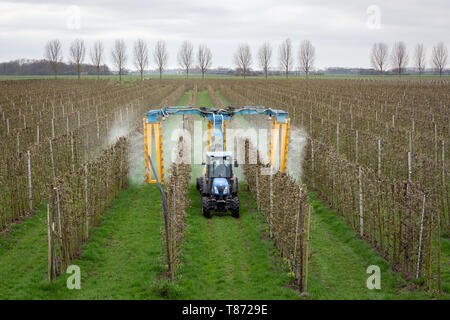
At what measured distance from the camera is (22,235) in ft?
41.8

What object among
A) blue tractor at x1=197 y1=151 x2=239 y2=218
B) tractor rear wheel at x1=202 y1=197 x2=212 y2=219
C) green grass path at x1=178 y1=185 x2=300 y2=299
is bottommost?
green grass path at x1=178 y1=185 x2=300 y2=299

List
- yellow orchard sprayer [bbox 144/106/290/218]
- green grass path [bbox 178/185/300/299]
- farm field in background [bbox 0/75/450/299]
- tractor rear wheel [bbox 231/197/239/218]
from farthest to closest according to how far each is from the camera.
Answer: yellow orchard sprayer [bbox 144/106/290/218] < tractor rear wheel [bbox 231/197/239/218] < farm field in background [bbox 0/75/450/299] < green grass path [bbox 178/185/300/299]

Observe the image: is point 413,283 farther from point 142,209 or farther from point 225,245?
point 142,209

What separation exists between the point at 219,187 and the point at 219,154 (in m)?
1.26

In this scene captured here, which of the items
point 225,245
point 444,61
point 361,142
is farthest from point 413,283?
point 444,61

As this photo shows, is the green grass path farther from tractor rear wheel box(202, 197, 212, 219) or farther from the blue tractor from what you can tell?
Result: the blue tractor

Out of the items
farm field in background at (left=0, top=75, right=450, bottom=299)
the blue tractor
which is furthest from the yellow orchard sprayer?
farm field in background at (left=0, top=75, right=450, bottom=299)

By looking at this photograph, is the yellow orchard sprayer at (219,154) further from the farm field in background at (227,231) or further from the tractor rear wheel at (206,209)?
the farm field in background at (227,231)

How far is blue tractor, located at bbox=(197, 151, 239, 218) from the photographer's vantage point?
576 inches

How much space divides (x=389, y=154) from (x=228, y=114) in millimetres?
5974

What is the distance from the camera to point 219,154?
50.6 ft

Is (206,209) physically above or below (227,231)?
above

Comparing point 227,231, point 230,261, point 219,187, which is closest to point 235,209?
point 219,187

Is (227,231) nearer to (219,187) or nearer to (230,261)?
(219,187)
